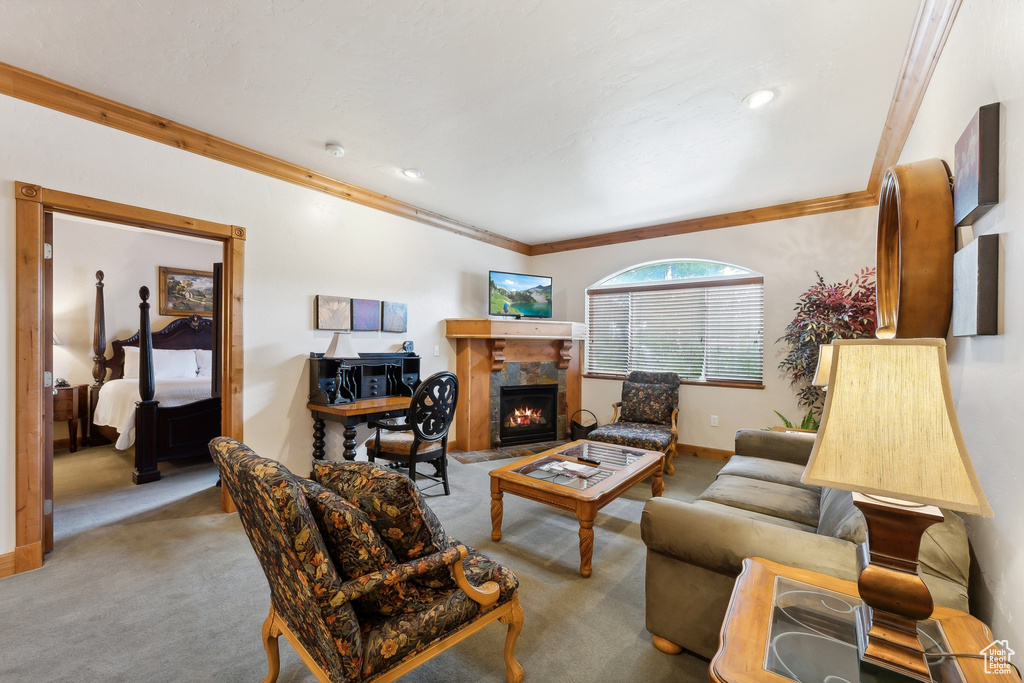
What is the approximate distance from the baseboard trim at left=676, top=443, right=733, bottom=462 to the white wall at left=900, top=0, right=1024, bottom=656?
11.1ft

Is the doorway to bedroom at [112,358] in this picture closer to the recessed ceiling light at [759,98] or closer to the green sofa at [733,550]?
the green sofa at [733,550]

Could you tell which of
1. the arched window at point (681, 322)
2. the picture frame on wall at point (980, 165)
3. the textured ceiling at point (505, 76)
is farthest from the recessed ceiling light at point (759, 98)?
the arched window at point (681, 322)

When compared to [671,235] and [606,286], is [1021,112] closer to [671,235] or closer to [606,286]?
[671,235]

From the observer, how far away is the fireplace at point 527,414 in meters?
5.14

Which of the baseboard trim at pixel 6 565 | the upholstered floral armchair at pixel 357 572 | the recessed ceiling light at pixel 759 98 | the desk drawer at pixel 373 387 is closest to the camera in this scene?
the upholstered floral armchair at pixel 357 572

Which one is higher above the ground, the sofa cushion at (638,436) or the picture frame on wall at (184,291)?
the picture frame on wall at (184,291)

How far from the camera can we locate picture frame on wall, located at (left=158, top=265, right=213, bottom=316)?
573cm

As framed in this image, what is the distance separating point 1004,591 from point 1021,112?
1.17 meters

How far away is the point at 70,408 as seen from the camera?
4.66 m

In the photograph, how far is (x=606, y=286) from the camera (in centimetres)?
561

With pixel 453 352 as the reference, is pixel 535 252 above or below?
above

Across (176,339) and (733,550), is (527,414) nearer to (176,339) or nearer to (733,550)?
(733,550)

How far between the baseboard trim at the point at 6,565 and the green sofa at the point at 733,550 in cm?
329

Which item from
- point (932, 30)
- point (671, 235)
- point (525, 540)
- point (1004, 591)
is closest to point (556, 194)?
point (671, 235)
